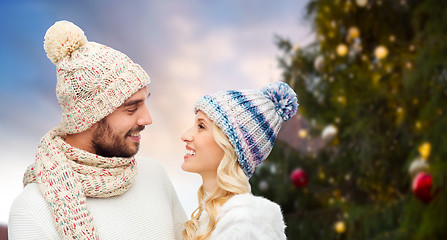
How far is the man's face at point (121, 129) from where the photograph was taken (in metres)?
1.61

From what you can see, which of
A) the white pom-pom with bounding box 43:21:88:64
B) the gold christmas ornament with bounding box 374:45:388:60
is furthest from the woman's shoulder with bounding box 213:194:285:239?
the gold christmas ornament with bounding box 374:45:388:60

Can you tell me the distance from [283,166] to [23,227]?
2.32m

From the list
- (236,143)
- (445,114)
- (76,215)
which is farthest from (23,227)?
(445,114)

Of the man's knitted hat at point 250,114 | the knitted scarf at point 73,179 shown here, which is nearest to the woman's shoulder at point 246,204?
the man's knitted hat at point 250,114

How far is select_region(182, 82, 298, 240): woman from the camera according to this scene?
1.57m

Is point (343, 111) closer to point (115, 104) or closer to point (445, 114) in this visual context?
point (445, 114)

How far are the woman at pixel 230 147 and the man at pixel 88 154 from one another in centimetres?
19

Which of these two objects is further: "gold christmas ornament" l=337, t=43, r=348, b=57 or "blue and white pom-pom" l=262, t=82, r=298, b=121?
"gold christmas ornament" l=337, t=43, r=348, b=57

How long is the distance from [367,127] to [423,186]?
0.54 meters

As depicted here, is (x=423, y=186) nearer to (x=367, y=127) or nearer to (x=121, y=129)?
(x=367, y=127)

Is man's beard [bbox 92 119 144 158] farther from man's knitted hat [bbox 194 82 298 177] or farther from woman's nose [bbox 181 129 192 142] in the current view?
man's knitted hat [bbox 194 82 298 177]

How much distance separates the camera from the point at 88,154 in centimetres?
155

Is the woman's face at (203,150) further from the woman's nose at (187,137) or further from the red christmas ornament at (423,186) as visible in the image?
the red christmas ornament at (423,186)

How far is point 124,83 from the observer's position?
1585 mm
